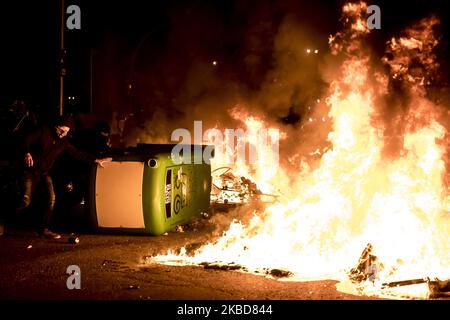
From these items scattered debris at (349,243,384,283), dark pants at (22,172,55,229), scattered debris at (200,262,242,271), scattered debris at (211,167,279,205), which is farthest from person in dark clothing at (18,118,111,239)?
scattered debris at (211,167,279,205)

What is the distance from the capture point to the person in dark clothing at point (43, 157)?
28.1ft

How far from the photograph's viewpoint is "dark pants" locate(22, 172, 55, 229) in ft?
28.1

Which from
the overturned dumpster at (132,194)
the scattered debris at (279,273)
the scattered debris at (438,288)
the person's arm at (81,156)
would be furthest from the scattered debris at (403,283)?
the person's arm at (81,156)

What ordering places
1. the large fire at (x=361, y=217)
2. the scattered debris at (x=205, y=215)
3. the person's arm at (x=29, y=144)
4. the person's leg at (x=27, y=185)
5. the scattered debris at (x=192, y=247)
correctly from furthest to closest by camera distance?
the scattered debris at (x=205, y=215)
the person's leg at (x=27, y=185)
the person's arm at (x=29, y=144)
the scattered debris at (x=192, y=247)
the large fire at (x=361, y=217)

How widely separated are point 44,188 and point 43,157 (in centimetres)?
52

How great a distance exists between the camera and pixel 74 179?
11008 millimetres

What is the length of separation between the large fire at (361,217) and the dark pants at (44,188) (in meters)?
2.33

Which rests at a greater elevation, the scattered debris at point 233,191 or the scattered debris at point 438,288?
the scattered debris at point 233,191

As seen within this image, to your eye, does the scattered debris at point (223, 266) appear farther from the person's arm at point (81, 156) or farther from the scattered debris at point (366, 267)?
the person's arm at point (81, 156)

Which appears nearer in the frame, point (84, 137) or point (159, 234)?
point (159, 234)

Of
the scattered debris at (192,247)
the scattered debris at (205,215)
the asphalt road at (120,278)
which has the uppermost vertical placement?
the scattered debris at (205,215)

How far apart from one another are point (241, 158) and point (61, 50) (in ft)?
21.2
